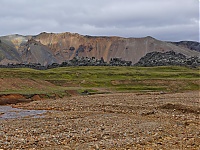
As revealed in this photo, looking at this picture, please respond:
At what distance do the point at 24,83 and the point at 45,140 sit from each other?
56.1 m

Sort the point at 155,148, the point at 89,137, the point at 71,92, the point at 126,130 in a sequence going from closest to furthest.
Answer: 1. the point at 155,148
2. the point at 89,137
3. the point at 126,130
4. the point at 71,92

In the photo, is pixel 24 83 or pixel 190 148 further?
pixel 24 83

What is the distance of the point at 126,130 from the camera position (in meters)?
26.7

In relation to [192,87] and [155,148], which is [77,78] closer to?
[192,87]

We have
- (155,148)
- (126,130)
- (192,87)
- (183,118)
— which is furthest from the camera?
(192,87)

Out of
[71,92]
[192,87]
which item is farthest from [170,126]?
[192,87]

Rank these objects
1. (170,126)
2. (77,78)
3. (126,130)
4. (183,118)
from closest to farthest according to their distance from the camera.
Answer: (126,130)
(170,126)
(183,118)
(77,78)

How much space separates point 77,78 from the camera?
104250 mm

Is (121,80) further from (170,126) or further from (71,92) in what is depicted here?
(170,126)

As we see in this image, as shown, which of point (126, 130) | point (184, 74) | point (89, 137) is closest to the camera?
point (89, 137)

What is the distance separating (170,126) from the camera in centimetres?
2930

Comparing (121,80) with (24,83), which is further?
(121,80)

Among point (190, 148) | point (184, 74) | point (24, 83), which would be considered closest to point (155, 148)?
point (190, 148)

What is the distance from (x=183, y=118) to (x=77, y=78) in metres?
71.8
